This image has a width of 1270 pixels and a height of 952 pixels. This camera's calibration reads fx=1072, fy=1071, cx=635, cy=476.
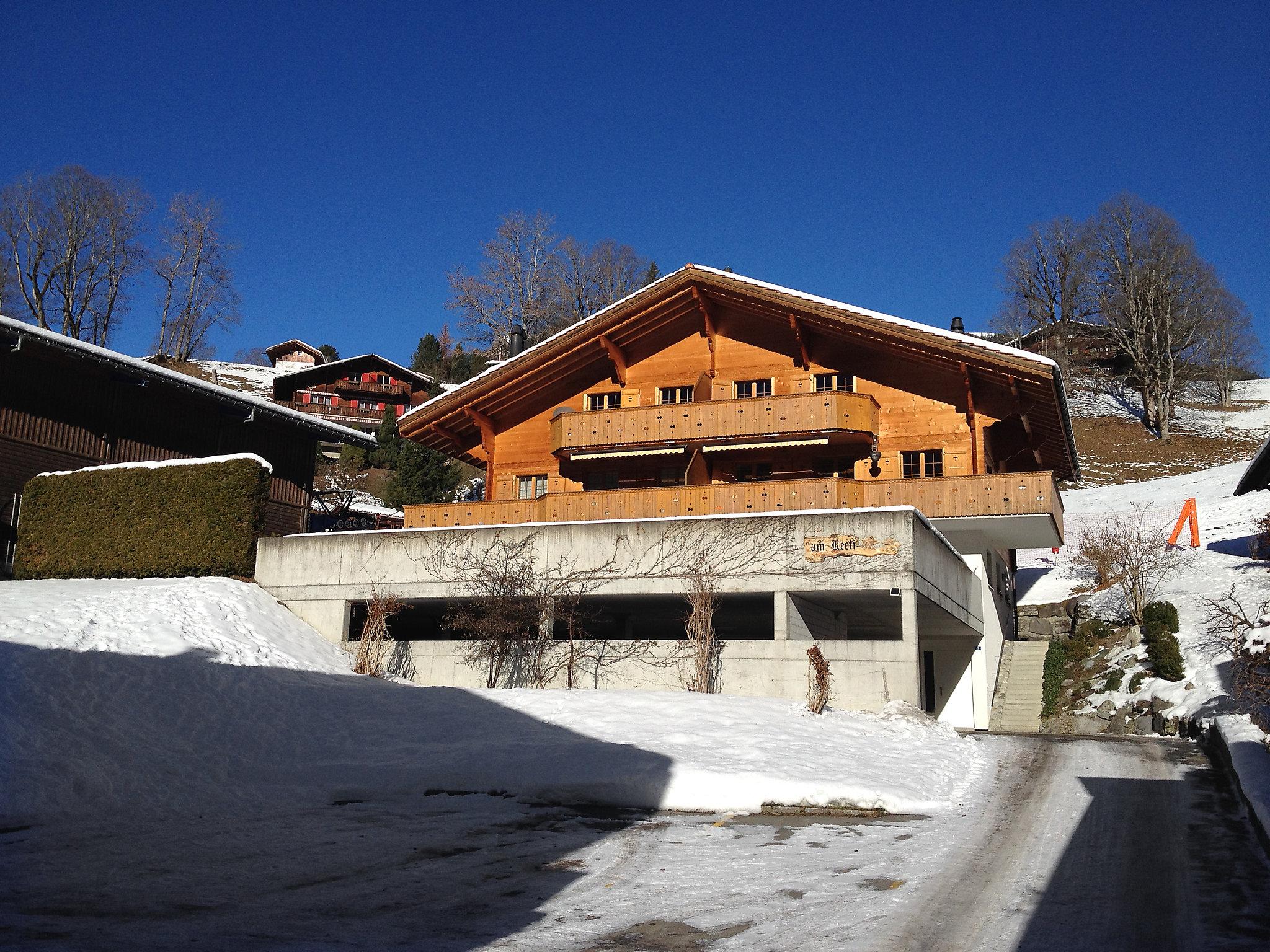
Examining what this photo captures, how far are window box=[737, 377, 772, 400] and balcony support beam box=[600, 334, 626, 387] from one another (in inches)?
135

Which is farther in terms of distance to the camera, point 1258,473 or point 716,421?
point 716,421

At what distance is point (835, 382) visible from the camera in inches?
1135

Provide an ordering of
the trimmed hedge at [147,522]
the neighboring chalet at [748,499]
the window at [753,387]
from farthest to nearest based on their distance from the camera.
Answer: the window at [753,387] → the trimmed hedge at [147,522] → the neighboring chalet at [748,499]

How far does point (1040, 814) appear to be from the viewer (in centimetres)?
1198

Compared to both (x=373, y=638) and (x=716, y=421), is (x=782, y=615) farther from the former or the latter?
(x=716, y=421)

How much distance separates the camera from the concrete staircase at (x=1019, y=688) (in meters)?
27.2

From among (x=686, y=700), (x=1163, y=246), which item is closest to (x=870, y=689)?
(x=686, y=700)

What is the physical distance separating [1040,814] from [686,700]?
6.68 meters

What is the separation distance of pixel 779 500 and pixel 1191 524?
1851 cm

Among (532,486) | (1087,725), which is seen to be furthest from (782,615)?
(532,486)

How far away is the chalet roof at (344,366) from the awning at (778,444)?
50770 mm

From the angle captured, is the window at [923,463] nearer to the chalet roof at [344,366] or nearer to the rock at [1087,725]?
the rock at [1087,725]

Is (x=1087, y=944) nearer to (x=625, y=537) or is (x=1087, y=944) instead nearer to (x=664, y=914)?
(x=664, y=914)

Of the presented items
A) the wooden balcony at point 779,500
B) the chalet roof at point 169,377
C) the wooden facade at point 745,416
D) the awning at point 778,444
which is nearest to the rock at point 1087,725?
the wooden balcony at point 779,500
